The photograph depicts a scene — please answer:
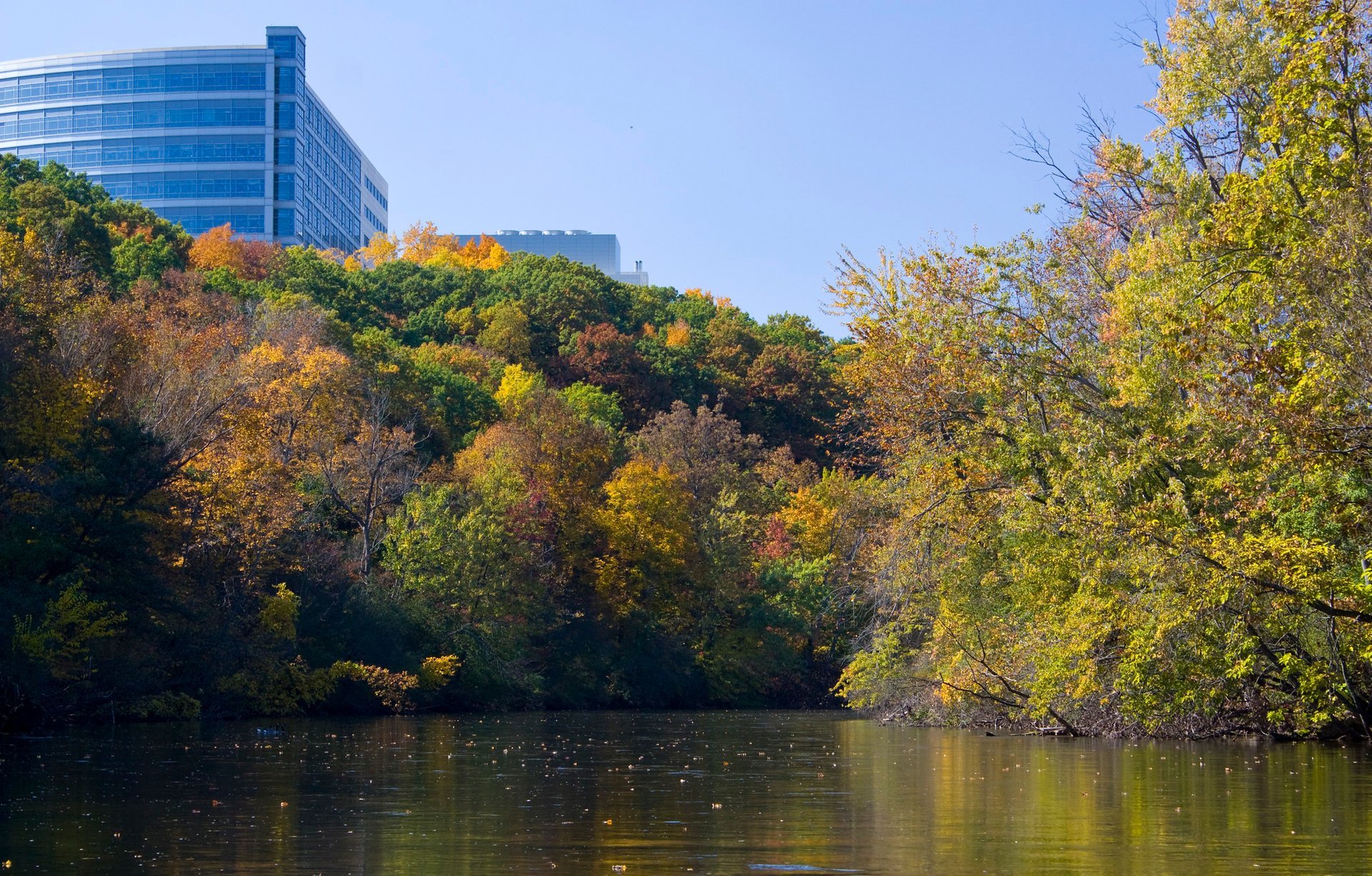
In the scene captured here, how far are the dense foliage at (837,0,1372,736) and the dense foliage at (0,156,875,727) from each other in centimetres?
438

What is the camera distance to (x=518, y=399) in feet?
236

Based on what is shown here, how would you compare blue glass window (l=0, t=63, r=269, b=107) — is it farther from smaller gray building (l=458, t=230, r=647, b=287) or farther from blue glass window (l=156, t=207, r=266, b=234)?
smaller gray building (l=458, t=230, r=647, b=287)

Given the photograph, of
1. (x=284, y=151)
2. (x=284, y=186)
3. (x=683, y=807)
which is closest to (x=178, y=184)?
(x=284, y=186)

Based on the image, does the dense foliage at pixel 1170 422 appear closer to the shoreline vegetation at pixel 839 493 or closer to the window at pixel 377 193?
the shoreline vegetation at pixel 839 493

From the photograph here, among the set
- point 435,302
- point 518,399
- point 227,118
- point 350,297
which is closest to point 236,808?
point 518,399

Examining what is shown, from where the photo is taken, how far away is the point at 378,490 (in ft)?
173

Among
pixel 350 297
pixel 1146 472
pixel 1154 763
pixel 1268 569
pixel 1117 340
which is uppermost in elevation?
pixel 350 297

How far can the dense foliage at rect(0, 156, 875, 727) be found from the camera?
33844 millimetres

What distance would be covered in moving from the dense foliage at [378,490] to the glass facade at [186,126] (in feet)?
121

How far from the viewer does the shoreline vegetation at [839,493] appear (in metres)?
20.0

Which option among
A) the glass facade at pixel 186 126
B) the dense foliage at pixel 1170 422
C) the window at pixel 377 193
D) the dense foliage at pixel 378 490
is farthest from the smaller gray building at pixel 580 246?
the dense foliage at pixel 1170 422

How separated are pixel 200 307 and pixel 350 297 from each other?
26.5m

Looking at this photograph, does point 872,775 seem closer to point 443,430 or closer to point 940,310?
point 940,310

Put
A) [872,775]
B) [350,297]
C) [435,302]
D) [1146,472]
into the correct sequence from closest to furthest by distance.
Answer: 1. [872,775]
2. [1146,472]
3. [350,297]
4. [435,302]
